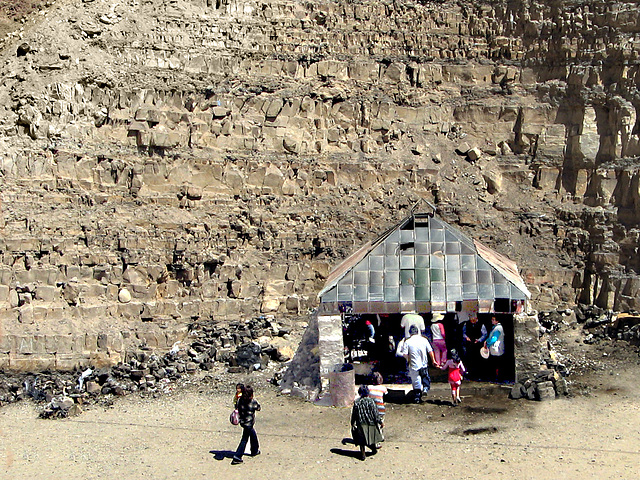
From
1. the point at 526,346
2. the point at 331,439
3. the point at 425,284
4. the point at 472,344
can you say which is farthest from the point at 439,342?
the point at 331,439

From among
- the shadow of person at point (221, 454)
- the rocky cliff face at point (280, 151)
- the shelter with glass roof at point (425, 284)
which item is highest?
the rocky cliff face at point (280, 151)

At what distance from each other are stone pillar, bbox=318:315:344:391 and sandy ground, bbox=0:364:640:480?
Answer: 1.09 m

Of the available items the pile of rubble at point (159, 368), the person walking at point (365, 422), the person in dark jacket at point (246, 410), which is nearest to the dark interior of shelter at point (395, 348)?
the pile of rubble at point (159, 368)

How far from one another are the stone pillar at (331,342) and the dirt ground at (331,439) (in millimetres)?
1077

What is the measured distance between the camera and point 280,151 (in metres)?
27.2

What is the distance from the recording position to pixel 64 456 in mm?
15234

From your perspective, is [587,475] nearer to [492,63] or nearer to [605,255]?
[605,255]

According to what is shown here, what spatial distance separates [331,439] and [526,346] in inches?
203

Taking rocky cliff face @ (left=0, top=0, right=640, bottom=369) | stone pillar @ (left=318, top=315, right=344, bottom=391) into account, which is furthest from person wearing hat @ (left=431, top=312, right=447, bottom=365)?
rocky cliff face @ (left=0, top=0, right=640, bottom=369)

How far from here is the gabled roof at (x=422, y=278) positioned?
57.5 ft

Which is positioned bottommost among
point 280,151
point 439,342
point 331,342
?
point 439,342

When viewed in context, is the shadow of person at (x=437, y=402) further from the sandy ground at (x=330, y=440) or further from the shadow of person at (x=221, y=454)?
the shadow of person at (x=221, y=454)

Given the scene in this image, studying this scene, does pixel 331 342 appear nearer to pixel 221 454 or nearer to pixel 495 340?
pixel 495 340

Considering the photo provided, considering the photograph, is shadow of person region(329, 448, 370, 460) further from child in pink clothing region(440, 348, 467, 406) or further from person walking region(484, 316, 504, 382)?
person walking region(484, 316, 504, 382)
